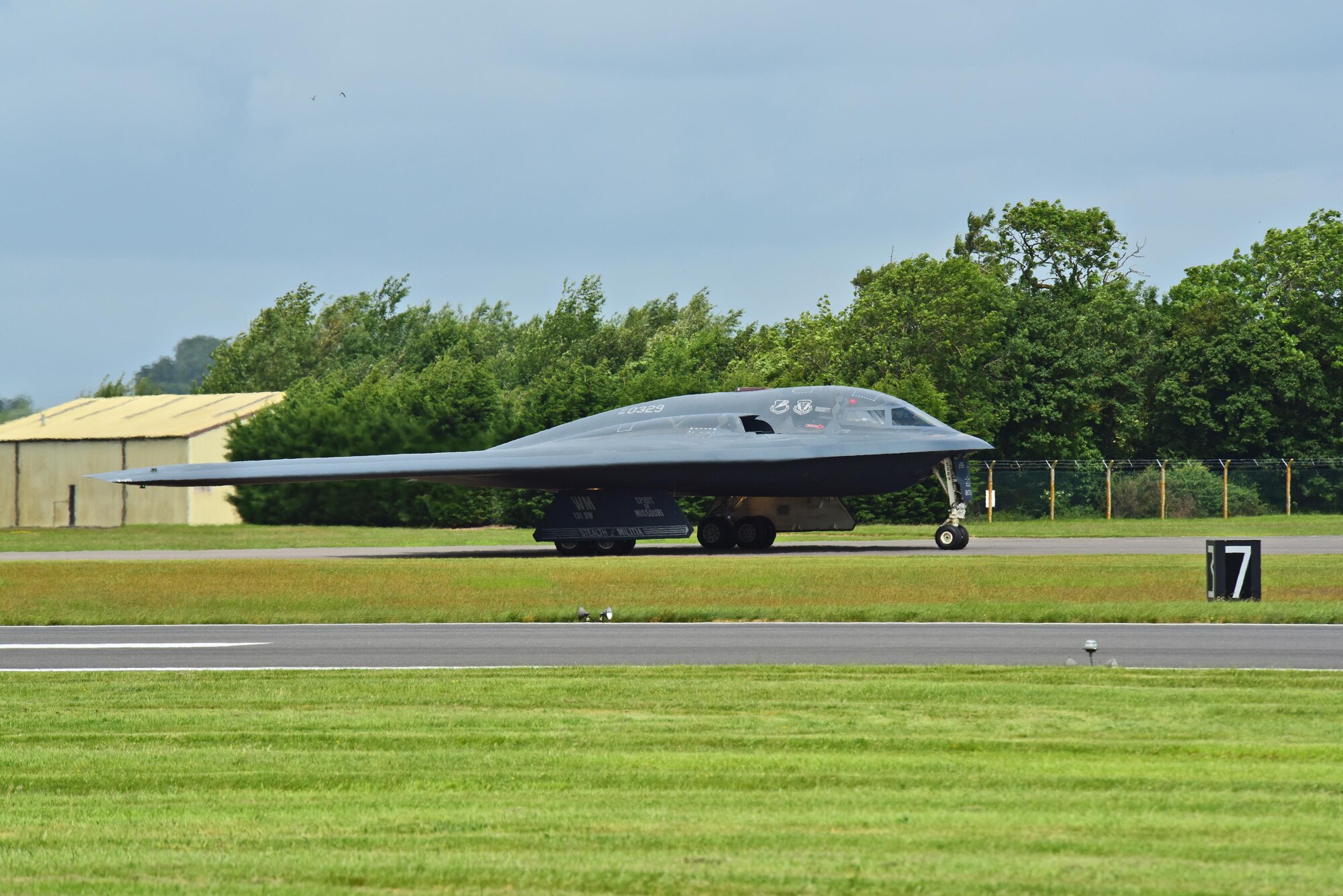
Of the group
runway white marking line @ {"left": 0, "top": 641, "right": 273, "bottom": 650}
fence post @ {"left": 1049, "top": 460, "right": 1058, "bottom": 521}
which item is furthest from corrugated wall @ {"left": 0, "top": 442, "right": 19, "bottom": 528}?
runway white marking line @ {"left": 0, "top": 641, "right": 273, "bottom": 650}

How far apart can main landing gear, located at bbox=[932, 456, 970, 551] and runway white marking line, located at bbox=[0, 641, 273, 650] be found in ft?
63.3

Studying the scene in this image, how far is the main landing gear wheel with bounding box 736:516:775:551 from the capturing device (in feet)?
115

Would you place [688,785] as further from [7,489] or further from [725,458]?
[7,489]

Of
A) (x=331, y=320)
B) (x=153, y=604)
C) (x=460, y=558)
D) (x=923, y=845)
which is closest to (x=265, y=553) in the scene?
(x=460, y=558)

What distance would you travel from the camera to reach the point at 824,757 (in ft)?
29.9

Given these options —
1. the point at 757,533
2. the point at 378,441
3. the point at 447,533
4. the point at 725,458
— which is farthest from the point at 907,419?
the point at 378,441

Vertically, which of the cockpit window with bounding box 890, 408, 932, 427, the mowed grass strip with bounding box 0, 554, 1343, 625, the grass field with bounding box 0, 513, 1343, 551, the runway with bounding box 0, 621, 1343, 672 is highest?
the cockpit window with bounding box 890, 408, 932, 427

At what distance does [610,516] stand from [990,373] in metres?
36.2

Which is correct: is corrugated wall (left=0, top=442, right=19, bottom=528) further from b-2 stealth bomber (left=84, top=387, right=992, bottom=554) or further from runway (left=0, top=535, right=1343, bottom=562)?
b-2 stealth bomber (left=84, top=387, right=992, bottom=554)

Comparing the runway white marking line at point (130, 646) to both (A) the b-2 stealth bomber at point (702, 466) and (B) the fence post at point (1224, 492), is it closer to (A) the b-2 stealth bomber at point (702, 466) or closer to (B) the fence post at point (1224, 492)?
(A) the b-2 stealth bomber at point (702, 466)

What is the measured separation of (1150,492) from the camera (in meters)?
51.4

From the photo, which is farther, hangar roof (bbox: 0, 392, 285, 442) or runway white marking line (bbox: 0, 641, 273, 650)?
hangar roof (bbox: 0, 392, 285, 442)

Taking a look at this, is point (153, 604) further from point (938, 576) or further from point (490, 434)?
point (490, 434)

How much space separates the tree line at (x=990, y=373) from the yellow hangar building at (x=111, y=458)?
6.64 feet
